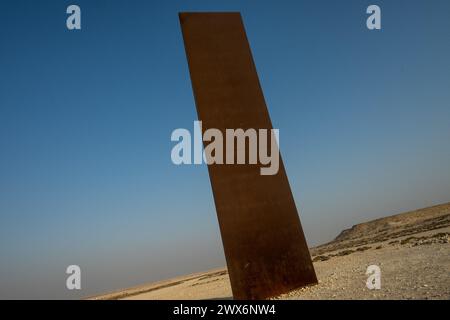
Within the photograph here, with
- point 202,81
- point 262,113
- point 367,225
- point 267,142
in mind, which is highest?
point 202,81

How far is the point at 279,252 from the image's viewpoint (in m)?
6.76

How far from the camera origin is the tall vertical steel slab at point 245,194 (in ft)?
21.7

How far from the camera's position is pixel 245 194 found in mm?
6934

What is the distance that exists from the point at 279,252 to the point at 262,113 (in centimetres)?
301

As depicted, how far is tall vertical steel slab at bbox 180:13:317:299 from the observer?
662 centimetres
